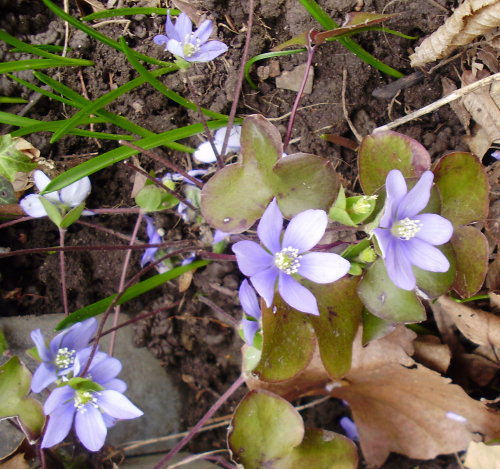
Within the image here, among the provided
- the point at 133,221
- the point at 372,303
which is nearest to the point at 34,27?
the point at 133,221

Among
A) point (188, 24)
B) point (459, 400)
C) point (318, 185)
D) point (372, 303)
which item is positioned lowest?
point (459, 400)

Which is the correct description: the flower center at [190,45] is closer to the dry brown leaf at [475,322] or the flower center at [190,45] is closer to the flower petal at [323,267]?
the flower petal at [323,267]

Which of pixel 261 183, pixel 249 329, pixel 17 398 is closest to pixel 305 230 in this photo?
pixel 261 183

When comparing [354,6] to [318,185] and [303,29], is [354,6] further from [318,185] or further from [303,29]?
[318,185]

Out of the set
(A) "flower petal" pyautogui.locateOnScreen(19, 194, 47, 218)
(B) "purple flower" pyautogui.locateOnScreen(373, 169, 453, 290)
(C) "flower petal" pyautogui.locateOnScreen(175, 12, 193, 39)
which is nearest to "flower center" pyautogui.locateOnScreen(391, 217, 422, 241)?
(B) "purple flower" pyautogui.locateOnScreen(373, 169, 453, 290)

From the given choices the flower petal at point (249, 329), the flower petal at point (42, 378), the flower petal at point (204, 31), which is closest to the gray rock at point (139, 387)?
the flower petal at point (42, 378)

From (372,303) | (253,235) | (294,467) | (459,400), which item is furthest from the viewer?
(253,235)

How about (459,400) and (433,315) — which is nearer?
(459,400)
